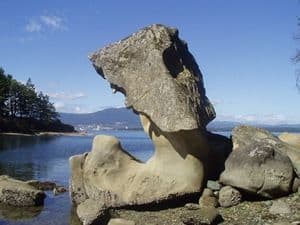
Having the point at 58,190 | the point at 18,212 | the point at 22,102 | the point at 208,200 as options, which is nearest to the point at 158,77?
the point at 208,200

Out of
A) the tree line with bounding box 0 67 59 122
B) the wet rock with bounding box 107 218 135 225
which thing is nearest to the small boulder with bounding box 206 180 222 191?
the wet rock with bounding box 107 218 135 225

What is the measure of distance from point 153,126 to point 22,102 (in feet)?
413

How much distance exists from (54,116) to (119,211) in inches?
5648

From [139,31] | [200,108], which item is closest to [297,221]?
[200,108]

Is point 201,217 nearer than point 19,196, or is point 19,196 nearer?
point 201,217

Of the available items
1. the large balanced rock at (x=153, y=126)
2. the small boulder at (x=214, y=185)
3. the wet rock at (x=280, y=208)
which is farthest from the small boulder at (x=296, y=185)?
the large balanced rock at (x=153, y=126)

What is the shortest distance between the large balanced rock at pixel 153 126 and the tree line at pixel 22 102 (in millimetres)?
105433

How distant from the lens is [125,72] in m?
22.8

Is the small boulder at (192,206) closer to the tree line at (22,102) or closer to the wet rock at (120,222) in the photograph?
the wet rock at (120,222)

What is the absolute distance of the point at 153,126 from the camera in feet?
72.8

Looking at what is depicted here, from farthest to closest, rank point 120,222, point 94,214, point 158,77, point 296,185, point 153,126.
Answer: point 153,126, point 158,77, point 296,185, point 94,214, point 120,222

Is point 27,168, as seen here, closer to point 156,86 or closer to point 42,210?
point 42,210

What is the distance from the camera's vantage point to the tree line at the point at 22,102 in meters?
132

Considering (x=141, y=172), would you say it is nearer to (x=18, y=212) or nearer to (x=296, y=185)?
(x=18, y=212)
